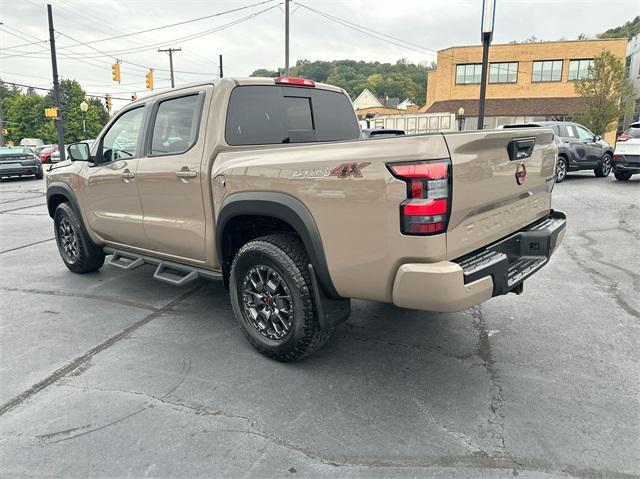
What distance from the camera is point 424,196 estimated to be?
245 cm

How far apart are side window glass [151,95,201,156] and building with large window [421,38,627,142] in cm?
3896

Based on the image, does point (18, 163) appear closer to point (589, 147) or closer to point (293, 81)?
point (293, 81)

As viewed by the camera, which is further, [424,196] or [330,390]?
[330,390]

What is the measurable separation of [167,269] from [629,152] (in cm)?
1303

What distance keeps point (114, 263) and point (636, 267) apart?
5956mm

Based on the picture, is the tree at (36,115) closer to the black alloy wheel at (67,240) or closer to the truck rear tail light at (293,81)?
the black alloy wheel at (67,240)

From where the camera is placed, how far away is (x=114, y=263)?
480cm

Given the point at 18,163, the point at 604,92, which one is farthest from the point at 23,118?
the point at 604,92

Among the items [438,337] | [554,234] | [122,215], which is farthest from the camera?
[122,215]

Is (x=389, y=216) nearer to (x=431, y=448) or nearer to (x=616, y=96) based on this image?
(x=431, y=448)

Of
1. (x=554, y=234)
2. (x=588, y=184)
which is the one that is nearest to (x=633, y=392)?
(x=554, y=234)

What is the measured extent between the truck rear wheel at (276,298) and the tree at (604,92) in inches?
1141

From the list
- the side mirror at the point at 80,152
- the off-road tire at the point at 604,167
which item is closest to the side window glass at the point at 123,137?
the side mirror at the point at 80,152

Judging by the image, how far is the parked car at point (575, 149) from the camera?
42.5 feet
